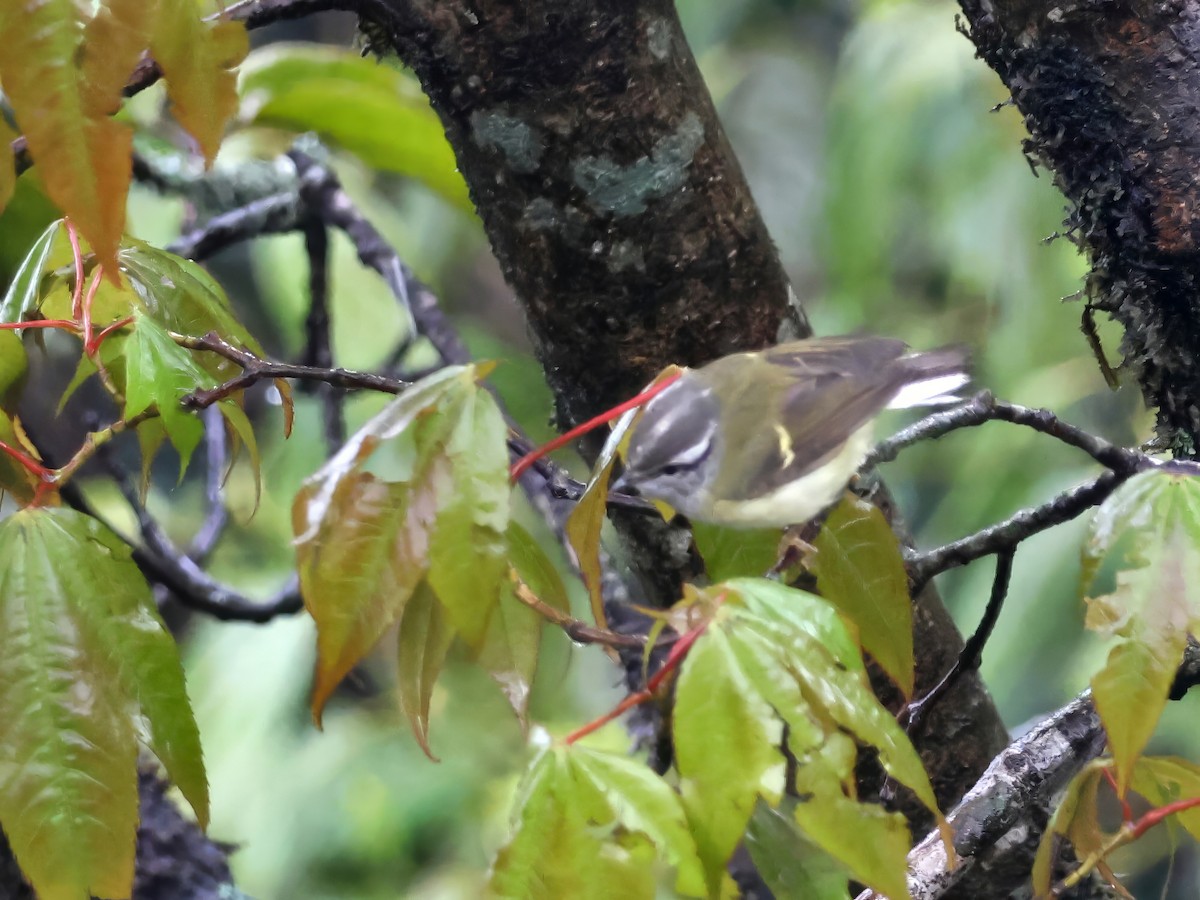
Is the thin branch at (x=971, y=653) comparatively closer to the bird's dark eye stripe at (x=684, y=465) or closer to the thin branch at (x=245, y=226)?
the bird's dark eye stripe at (x=684, y=465)

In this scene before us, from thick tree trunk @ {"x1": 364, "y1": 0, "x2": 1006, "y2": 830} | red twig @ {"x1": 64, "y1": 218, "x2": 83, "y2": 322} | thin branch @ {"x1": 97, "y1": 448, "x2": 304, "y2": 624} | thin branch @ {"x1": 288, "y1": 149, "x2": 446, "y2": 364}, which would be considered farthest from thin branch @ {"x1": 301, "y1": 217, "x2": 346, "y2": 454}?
red twig @ {"x1": 64, "y1": 218, "x2": 83, "y2": 322}

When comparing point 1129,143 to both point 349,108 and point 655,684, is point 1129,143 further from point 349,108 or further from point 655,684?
point 349,108

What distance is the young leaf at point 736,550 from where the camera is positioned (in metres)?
0.51

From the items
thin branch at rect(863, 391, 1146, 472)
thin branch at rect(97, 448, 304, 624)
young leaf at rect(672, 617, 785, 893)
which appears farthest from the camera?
thin branch at rect(97, 448, 304, 624)

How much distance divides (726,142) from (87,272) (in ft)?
1.25

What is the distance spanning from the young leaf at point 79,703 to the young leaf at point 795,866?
0.71 feet

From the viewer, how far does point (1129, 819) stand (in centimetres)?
43

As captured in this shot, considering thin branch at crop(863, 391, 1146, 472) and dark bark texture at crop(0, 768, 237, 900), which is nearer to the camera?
thin branch at crop(863, 391, 1146, 472)

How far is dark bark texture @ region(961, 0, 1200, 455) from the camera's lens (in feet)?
1.76

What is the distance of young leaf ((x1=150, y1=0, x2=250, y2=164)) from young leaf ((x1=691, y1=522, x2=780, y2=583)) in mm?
280

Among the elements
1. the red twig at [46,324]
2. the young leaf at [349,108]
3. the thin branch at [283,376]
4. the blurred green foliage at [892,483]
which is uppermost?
the young leaf at [349,108]

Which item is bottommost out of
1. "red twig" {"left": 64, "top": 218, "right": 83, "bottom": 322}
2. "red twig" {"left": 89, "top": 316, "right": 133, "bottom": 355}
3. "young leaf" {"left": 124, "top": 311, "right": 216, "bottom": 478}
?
"young leaf" {"left": 124, "top": 311, "right": 216, "bottom": 478}

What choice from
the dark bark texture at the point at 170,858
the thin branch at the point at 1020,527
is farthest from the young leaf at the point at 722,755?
the dark bark texture at the point at 170,858

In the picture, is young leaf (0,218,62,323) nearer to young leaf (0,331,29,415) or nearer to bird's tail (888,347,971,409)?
young leaf (0,331,29,415)
